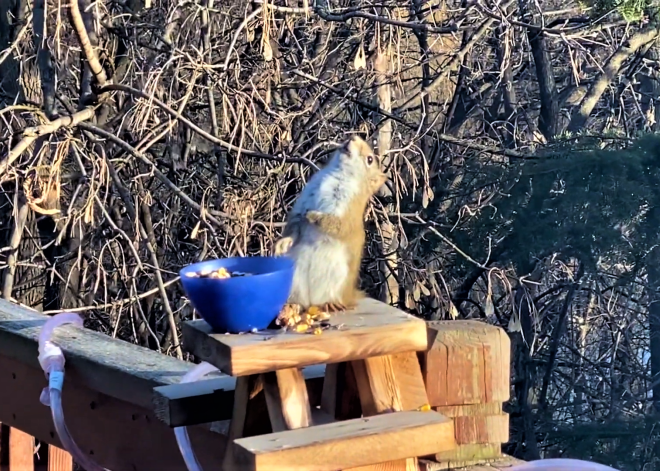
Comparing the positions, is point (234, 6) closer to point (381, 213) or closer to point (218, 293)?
point (381, 213)

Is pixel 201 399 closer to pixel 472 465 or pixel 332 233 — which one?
pixel 472 465

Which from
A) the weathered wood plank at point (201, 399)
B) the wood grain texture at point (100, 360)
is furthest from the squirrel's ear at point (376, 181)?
A: the weathered wood plank at point (201, 399)

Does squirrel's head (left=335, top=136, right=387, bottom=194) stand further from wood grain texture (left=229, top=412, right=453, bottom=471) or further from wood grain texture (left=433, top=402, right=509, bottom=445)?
wood grain texture (left=229, top=412, right=453, bottom=471)

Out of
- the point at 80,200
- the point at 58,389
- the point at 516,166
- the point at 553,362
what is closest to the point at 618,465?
the point at 553,362

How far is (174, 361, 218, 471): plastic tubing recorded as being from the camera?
1590mm

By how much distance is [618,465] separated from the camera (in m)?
4.26

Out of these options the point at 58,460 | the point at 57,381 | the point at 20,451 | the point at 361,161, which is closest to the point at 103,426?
the point at 57,381

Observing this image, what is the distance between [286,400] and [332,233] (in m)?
0.89

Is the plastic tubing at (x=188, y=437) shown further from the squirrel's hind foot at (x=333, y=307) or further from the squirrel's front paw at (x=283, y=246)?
the squirrel's front paw at (x=283, y=246)

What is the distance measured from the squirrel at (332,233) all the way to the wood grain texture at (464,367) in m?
0.30

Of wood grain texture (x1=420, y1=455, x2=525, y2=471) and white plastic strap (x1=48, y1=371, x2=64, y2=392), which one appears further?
white plastic strap (x1=48, y1=371, x2=64, y2=392)

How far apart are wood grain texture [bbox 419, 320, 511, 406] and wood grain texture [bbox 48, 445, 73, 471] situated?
3.79 ft

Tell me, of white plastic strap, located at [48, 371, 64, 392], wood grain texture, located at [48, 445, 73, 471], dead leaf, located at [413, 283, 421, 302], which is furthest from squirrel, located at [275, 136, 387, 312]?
dead leaf, located at [413, 283, 421, 302]

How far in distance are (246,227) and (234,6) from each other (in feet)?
4.96
